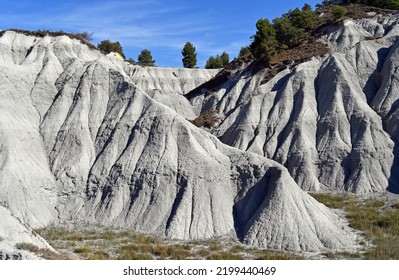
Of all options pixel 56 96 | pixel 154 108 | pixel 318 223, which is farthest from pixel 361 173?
pixel 56 96

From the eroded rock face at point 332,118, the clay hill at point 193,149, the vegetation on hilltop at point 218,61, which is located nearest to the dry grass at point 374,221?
the clay hill at point 193,149

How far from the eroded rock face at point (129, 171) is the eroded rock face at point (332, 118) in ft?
30.1

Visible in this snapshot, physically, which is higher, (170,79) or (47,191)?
(170,79)

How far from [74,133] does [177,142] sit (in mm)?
8216

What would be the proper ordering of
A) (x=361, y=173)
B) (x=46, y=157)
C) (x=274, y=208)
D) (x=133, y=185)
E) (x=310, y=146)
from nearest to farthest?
(x=274, y=208) < (x=133, y=185) < (x=46, y=157) < (x=361, y=173) < (x=310, y=146)

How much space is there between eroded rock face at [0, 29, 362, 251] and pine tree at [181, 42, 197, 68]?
5580cm

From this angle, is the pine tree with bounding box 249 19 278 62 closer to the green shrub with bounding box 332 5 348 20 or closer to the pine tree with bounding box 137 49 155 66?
the green shrub with bounding box 332 5 348 20

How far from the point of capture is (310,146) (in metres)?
40.5

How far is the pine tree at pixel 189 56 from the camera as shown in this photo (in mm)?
94500

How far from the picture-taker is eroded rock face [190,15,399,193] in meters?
37.8

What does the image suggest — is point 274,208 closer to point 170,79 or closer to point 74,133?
point 74,133

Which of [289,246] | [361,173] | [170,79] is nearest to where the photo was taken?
[289,246]

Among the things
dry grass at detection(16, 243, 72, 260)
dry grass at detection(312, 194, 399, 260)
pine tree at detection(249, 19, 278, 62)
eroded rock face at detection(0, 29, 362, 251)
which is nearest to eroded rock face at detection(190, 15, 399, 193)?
dry grass at detection(312, 194, 399, 260)

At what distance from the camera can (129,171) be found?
104 feet
